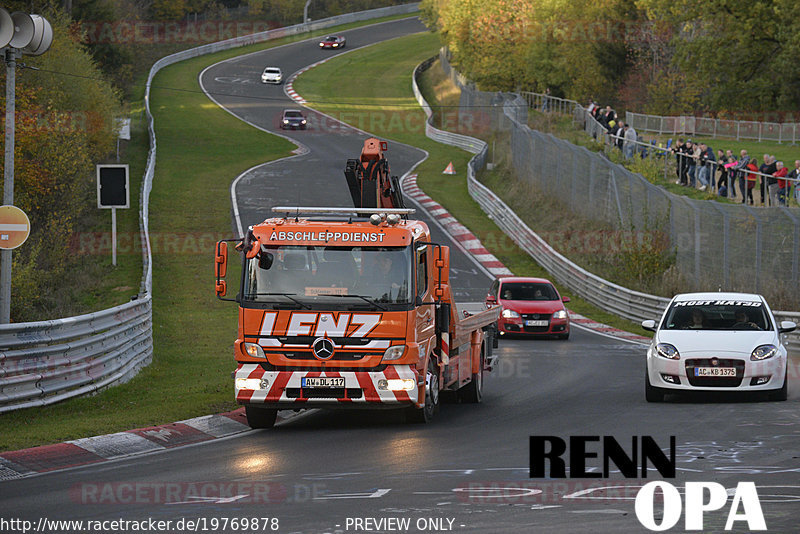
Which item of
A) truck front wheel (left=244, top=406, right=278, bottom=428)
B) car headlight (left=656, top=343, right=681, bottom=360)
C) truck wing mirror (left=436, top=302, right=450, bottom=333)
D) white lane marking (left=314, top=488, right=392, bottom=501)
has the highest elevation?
truck wing mirror (left=436, top=302, right=450, bottom=333)

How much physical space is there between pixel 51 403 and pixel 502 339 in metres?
15.6

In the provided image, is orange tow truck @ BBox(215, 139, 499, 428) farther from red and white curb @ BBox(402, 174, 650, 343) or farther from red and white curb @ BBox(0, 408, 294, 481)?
red and white curb @ BBox(402, 174, 650, 343)

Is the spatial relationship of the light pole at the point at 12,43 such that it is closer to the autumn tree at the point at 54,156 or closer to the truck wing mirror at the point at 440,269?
the truck wing mirror at the point at 440,269

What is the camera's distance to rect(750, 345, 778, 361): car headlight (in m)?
16.2

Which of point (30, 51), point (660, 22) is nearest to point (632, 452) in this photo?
point (30, 51)

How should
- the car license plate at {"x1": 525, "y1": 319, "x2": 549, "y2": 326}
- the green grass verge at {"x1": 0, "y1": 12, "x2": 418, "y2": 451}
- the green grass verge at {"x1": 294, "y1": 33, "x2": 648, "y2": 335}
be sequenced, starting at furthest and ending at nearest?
the green grass verge at {"x1": 294, "y1": 33, "x2": 648, "y2": 335}, the car license plate at {"x1": 525, "y1": 319, "x2": 549, "y2": 326}, the green grass verge at {"x1": 0, "y1": 12, "x2": 418, "y2": 451}

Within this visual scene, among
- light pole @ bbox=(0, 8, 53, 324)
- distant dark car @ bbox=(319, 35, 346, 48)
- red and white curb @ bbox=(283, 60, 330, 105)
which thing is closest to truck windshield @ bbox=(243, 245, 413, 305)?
light pole @ bbox=(0, 8, 53, 324)

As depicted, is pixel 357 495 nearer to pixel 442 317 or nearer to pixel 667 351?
pixel 442 317

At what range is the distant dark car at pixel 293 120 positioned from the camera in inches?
2808

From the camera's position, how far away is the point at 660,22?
67438 millimetres

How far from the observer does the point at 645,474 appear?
10.4m

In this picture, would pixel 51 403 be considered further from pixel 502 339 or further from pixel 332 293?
pixel 502 339

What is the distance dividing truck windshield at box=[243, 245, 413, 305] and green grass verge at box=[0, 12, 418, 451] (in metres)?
2.18

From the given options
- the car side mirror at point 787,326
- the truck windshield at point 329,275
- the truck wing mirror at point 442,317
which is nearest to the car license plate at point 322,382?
the truck windshield at point 329,275
